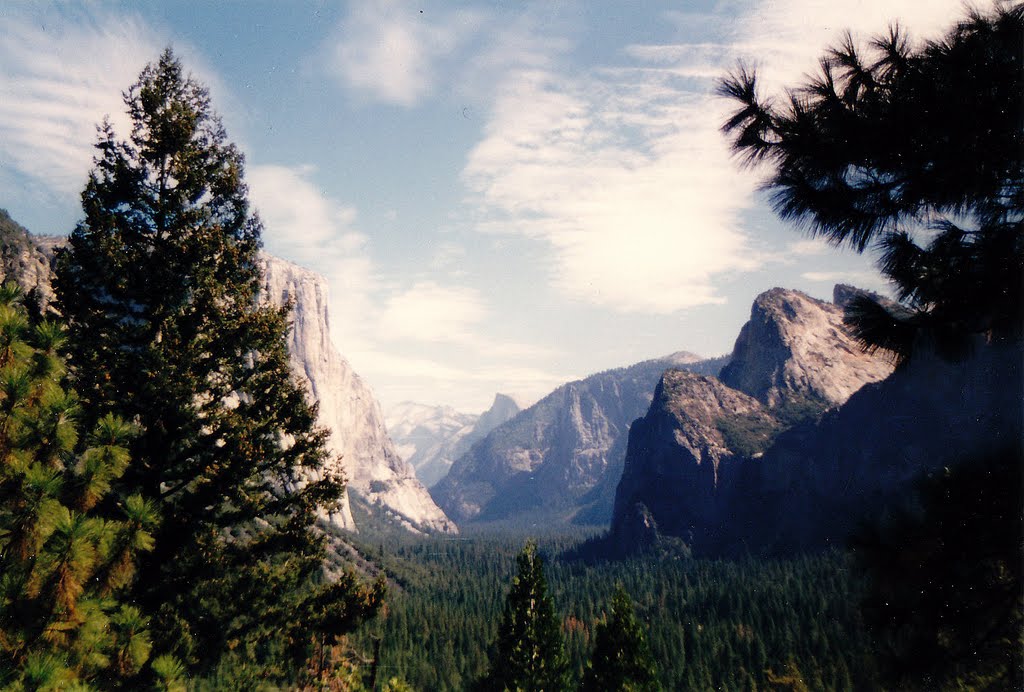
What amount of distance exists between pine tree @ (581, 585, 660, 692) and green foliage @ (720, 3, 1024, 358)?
74.8ft

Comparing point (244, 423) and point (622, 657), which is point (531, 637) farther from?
point (244, 423)

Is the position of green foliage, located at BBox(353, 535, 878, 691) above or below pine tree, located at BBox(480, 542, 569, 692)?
below

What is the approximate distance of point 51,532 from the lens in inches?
204

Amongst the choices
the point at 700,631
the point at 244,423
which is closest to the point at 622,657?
the point at 244,423

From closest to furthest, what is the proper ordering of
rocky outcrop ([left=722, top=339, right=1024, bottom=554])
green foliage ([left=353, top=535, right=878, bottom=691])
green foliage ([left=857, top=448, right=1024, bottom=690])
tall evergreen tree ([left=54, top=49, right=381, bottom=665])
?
green foliage ([left=857, top=448, right=1024, bottom=690]) → tall evergreen tree ([left=54, top=49, right=381, bottom=665]) → green foliage ([left=353, top=535, right=878, bottom=691]) → rocky outcrop ([left=722, top=339, right=1024, bottom=554])

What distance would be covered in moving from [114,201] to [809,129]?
1186cm

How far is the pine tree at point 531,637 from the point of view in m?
24.5

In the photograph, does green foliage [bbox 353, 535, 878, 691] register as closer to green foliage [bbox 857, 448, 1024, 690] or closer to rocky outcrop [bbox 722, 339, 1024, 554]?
rocky outcrop [bbox 722, 339, 1024, 554]

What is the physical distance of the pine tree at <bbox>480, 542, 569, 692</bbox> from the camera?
80.5 feet

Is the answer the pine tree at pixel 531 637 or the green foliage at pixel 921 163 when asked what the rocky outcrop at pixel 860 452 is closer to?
the pine tree at pixel 531 637

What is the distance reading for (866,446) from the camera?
172125 mm

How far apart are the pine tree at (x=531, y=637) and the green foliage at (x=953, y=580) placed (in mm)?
19923

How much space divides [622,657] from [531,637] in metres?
4.66

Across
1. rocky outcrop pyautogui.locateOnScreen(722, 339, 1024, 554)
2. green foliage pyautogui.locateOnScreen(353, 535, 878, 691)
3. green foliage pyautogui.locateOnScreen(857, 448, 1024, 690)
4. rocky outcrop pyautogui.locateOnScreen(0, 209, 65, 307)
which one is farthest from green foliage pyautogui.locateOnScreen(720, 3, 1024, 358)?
rocky outcrop pyautogui.locateOnScreen(722, 339, 1024, 554)
